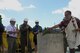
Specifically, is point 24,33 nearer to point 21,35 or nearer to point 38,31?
point 21,35

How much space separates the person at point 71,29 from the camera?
12797 millimetres

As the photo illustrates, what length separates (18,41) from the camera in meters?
16.7

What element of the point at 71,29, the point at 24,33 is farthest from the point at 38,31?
the point at 71,29

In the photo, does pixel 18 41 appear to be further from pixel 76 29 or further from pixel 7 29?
pixel 76 29

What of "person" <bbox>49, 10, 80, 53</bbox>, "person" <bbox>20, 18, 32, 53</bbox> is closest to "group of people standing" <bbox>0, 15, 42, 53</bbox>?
"person" <bbox>20, 18, 32, 53</bbox>

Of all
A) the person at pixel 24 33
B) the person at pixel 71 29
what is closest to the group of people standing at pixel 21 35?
the person at pixel 24 33

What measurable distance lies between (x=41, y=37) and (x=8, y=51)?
289 centimetres

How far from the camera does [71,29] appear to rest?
1304cm

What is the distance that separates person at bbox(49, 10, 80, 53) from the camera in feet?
42.0

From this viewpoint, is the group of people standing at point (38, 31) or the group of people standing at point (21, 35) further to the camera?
the group of people standing at point (21, 35)

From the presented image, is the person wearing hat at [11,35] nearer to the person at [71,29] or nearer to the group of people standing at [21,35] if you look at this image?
the group of people standing at [21,35]

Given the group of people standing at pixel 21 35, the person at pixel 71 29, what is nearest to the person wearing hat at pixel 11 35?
the group of people standing at pixel 21 35

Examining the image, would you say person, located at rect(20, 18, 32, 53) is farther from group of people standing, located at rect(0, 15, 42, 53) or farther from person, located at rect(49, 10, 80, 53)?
person, located at rect(49, 10, 80, 53)

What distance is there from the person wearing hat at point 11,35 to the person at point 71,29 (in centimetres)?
369
